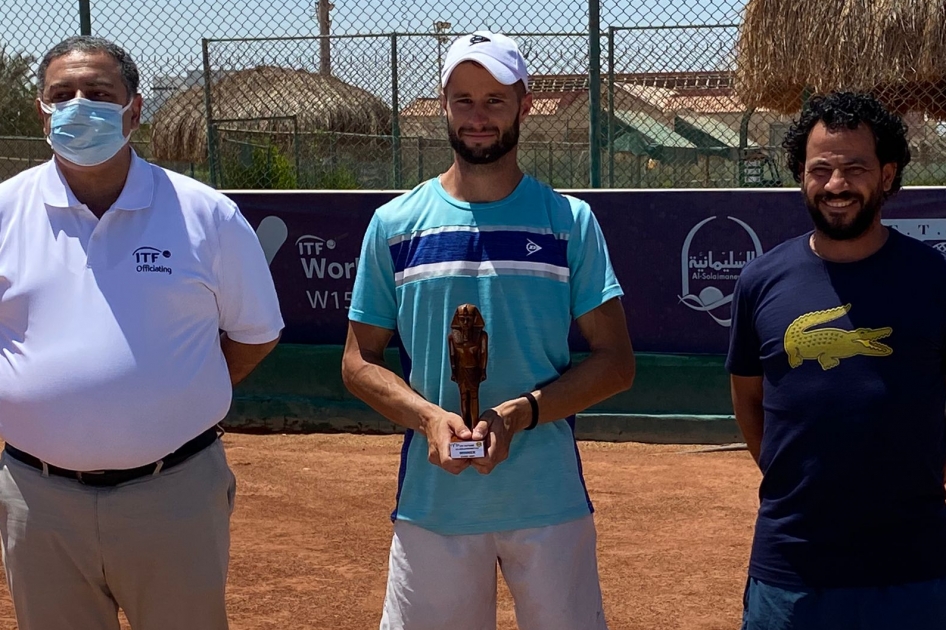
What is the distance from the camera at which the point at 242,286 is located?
3.37 m

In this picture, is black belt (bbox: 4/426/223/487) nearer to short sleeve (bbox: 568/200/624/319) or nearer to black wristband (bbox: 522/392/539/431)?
black wristband (bbox: 522/392/539/431)

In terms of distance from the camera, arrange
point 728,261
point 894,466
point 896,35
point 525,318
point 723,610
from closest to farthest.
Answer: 1. point 894,466
2. point 525,318
3. point 723,610
4. point 728,261
5. point 896,35

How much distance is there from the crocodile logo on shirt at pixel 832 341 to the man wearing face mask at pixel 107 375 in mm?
1461

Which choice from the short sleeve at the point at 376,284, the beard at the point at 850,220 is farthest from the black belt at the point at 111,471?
the beard at the point at 850,220

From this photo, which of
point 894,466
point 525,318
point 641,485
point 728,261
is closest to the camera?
point 894,466

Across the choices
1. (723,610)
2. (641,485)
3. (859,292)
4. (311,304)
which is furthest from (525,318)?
(311,304)

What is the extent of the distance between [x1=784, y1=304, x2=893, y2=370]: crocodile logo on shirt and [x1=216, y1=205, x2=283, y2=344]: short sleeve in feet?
4.59

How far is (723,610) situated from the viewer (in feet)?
17.3

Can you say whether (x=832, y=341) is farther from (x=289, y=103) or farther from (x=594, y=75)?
(x=289, y=103)

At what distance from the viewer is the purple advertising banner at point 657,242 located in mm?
8148

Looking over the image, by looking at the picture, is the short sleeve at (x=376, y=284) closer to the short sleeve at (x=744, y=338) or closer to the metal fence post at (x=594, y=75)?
the short sleeve at (x=744, y=338)

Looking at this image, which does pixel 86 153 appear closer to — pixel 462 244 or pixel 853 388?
pixel 462 244

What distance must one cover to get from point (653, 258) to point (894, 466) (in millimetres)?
5670

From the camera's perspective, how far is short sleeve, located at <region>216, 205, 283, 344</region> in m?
3.33
